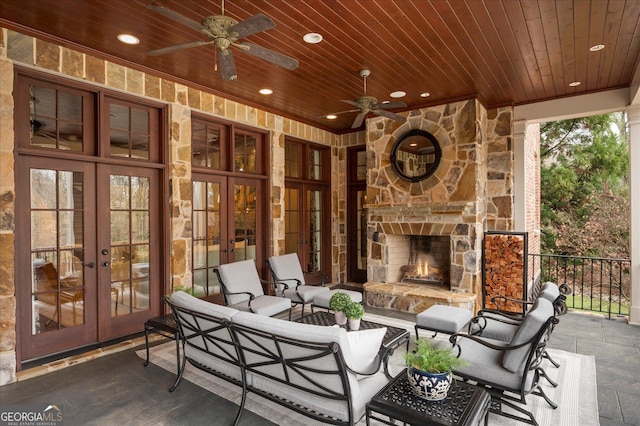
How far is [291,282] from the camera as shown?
17.6 ft

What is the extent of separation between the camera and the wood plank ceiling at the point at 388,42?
303 cm

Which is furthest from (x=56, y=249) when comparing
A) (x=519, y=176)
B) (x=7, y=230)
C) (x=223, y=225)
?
(x=519, y=176)

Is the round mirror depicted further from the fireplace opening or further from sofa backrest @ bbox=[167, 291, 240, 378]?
sofa backrest @ bbox=[167, 291, 240, 378]

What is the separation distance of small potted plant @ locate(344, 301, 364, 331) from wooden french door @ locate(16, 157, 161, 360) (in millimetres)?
2701

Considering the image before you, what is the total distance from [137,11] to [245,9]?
94cm

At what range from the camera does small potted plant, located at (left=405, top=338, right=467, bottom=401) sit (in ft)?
6.16

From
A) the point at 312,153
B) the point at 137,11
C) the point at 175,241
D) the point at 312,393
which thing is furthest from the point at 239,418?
the point at 312,153

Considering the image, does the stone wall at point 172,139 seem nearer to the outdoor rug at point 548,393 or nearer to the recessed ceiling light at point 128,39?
the recessed ceiling light at point 128,39

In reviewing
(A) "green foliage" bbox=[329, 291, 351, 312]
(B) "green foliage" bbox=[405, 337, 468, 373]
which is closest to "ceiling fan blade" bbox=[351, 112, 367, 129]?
(A) "green foliage" bbox=[329, 291, 351, 312]

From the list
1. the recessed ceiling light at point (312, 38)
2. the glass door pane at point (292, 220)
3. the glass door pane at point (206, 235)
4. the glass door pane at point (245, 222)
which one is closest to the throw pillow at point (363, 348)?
the recessed ceiling light at point (312, 38)

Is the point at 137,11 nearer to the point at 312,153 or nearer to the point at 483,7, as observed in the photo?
the point at 483,7

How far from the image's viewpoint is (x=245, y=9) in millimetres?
3055

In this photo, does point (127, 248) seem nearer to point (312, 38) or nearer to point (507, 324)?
point (312, 38)

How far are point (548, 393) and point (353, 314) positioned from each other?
173 centimetres
